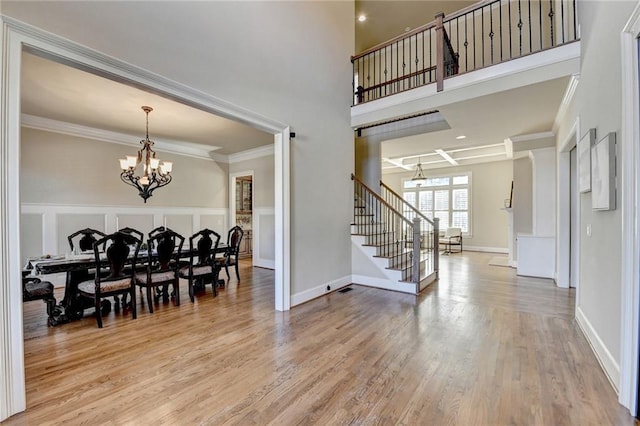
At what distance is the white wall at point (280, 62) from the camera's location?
2.26m

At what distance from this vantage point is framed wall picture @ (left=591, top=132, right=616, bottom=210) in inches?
80.7

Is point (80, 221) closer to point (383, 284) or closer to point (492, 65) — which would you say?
point (383, 284)

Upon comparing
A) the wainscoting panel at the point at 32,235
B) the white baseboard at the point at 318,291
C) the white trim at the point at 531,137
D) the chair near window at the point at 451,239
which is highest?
the white trim at the point at 531,137

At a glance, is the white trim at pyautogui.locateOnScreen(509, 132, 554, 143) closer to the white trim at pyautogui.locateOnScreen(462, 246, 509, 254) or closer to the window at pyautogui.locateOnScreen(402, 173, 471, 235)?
the window at pyautogui.locateOnScreen(402, 173, 471, 235)

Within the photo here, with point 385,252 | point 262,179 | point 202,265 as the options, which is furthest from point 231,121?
point 385,252

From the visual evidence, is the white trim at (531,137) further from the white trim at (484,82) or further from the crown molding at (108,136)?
the crown molding at (108,136)

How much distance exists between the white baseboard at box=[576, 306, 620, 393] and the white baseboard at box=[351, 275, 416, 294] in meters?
1.95

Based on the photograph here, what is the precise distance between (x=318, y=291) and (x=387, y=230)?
1.92 metres

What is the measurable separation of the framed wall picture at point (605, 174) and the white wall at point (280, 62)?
3.05 meters

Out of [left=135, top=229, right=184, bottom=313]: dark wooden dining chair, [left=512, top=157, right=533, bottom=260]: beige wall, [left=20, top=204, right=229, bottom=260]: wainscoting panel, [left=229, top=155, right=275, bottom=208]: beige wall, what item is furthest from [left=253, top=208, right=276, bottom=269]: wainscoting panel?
[left=512, top=157, right=533, bottom=260]: beige wall

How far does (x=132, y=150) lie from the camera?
579 cm

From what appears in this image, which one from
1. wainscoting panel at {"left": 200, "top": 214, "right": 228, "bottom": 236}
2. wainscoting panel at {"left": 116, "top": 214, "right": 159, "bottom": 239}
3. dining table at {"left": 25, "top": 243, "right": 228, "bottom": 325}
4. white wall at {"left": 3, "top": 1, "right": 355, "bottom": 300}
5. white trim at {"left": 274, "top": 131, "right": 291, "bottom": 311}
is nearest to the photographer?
white wall at {"left": 3, "top": 1, "right": 355, "bottom": 300}

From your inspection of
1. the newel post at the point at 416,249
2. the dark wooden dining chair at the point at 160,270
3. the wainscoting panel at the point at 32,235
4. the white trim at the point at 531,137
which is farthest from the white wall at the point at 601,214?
the wainscoting panel at the point at 32,235

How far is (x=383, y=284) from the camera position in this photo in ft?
15.5
